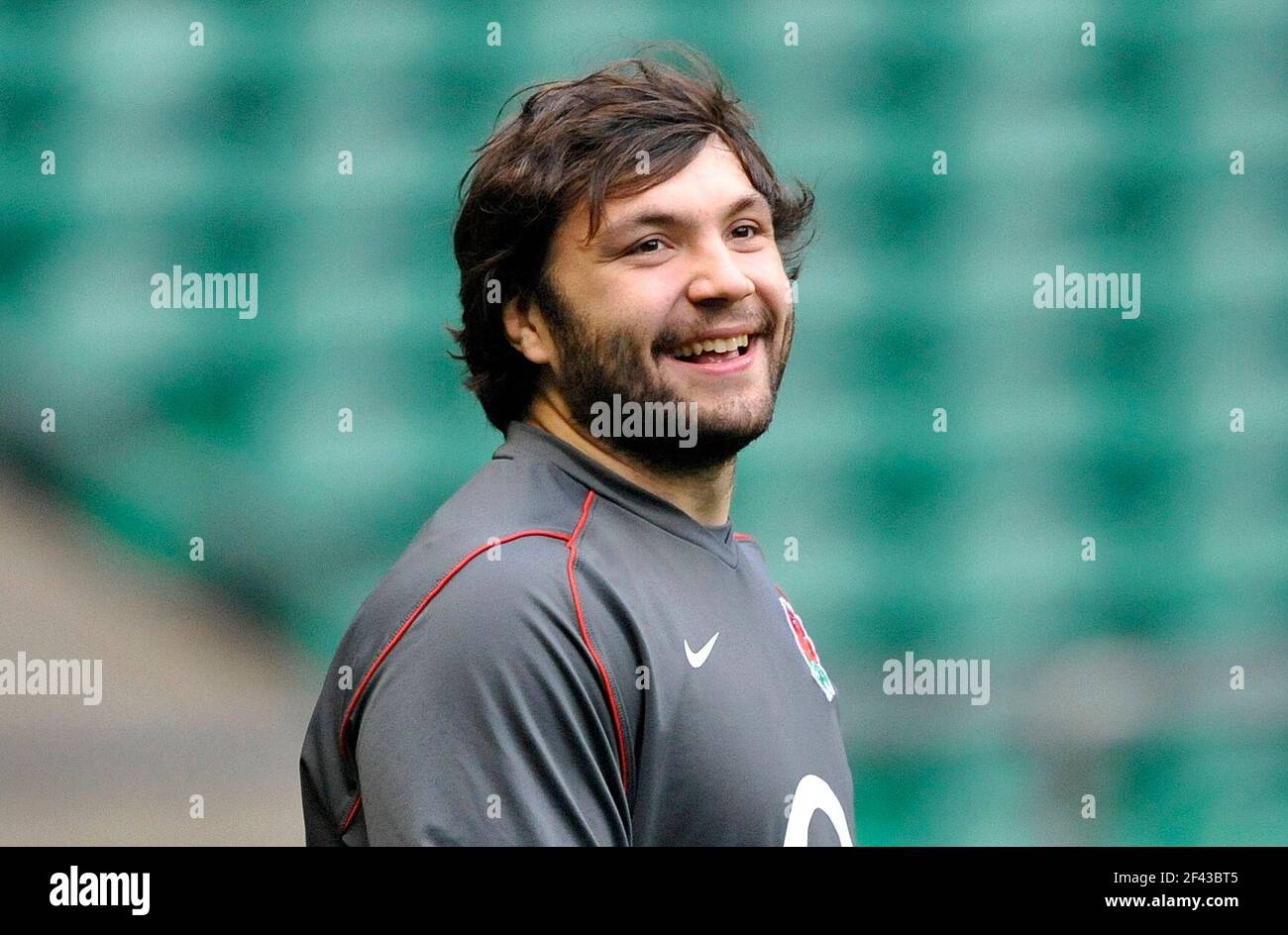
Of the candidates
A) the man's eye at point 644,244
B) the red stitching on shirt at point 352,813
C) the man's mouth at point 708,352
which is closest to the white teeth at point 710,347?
the man's mouth at point 708,352

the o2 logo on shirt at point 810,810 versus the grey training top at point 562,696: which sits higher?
the grey training top at point 562,696

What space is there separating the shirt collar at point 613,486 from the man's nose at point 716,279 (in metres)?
0.21

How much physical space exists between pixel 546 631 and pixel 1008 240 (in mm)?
2582

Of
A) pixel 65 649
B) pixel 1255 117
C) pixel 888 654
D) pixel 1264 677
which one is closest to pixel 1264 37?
pixel 1255 117

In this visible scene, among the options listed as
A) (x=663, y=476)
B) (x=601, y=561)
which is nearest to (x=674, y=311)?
(x=663, y=476)

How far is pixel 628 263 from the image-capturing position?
1534 mm

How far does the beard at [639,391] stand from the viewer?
152cm

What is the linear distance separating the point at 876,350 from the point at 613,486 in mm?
2131

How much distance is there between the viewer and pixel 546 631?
4.15ft

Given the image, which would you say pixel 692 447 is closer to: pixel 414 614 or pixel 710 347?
pixel 710 347

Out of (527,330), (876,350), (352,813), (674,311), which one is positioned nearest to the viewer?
(352,813)

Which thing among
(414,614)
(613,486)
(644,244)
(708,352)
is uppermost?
(644,244)

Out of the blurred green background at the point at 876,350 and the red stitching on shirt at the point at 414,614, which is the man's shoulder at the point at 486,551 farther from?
the blurred green background at the point at 876,350

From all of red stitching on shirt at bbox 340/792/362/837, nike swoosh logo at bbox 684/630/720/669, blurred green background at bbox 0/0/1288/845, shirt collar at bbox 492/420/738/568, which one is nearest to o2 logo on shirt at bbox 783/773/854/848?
nike swoosh logo at bbox 684/630/720/669
